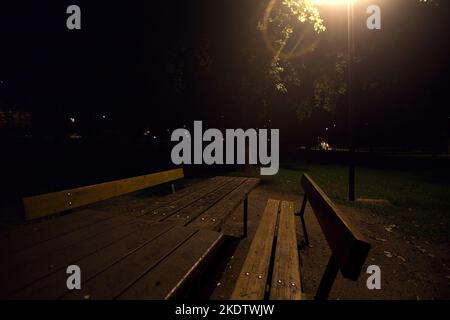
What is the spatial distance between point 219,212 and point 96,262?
1588 mm

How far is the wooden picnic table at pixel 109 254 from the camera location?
1393mm

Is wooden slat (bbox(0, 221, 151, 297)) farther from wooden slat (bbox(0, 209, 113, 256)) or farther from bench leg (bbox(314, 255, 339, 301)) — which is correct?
bench leg (bbox(314, 255, 339, 301))

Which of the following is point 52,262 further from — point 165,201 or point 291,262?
point 165,201

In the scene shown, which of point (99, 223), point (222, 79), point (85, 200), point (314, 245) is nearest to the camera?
point (99, 223)

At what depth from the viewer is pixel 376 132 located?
46344 millimetres

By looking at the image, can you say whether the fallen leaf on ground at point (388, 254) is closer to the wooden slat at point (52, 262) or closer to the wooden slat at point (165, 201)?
the wooden slat at point (165, 201)

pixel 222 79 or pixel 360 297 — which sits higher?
pixel 222 79

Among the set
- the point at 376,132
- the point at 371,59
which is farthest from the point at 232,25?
the point at 376,132

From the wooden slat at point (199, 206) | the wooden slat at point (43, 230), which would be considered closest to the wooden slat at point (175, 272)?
the wooden slat at point (199, 206)

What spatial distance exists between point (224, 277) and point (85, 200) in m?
1.73

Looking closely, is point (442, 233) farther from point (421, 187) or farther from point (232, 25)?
point (232, 25)

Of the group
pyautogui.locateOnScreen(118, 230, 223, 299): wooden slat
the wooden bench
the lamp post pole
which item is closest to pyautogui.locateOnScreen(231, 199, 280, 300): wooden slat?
the wooden bench

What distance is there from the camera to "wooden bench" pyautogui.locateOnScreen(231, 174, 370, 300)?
1505mm

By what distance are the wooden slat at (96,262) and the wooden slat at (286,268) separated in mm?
927
